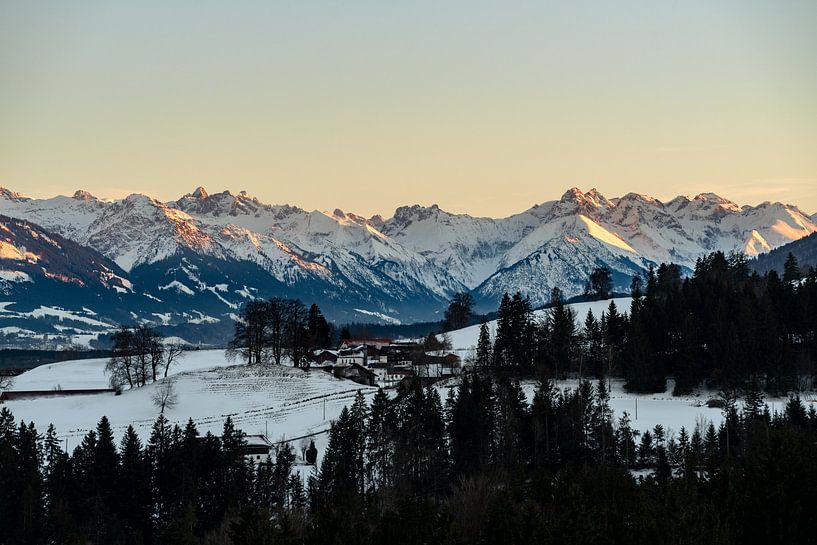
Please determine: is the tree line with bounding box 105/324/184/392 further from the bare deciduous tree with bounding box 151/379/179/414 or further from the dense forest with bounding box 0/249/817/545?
the dense forest with bounding box 0/249/817/545

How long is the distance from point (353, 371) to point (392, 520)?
86327 mm

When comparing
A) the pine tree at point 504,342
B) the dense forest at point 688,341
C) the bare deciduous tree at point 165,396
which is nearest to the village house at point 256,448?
the bare deciduous tree at point 165,396

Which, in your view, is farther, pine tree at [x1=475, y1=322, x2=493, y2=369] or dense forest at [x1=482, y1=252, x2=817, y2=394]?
pine tree at [x1=475, y1=322, x2=493, y2=369]

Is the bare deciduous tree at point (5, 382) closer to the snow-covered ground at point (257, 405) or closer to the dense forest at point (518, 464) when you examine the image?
the snow-covered ground at point (257, 405)

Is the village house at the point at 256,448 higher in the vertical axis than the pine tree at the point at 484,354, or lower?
lower

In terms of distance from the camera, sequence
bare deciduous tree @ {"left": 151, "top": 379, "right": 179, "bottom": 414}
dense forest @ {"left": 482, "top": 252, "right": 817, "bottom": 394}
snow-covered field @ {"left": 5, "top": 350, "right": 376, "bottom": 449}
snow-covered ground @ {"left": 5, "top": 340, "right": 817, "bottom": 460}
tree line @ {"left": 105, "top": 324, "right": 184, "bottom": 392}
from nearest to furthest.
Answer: snow-covered ground @ {"left": 5, "top": 340, "right": 817, "bottom": 460} → snow-covered field @ {"left": 5, "top": 350, "right": 376, "bottom": 449} → dense forest @ {"left": 482, "top": 252, "right": 817, "bottom": 394} → bare deciduous tree @ {"left": 151, "top": 379, "right": 179, "bottom": 414} → tree line @ {"left": 105, "top": 324, "right": 184, "bottom": 392}

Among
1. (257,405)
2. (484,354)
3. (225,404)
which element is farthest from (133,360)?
(484,354)

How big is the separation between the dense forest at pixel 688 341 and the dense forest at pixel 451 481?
533 inches

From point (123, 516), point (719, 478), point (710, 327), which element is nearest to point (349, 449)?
point (123, 516)

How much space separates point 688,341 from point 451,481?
44.7 m

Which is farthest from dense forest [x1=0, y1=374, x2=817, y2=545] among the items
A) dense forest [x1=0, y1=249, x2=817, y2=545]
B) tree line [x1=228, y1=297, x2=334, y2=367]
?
tree line [x1=228, y1=297, x2=334, y2=367]

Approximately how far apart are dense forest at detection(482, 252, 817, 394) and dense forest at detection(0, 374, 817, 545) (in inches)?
533

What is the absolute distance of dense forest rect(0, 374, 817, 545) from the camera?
193 ft

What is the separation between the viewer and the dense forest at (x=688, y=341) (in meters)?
121
